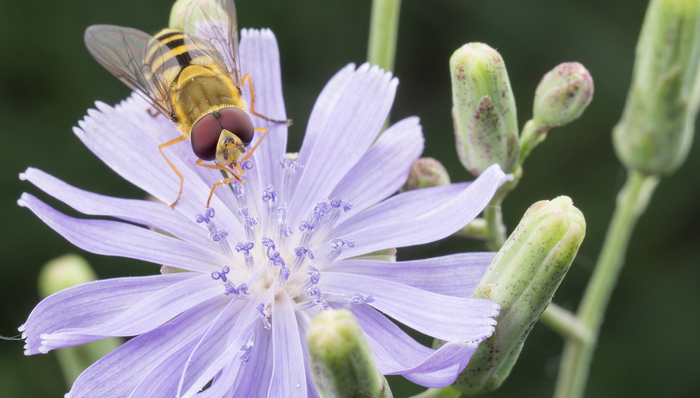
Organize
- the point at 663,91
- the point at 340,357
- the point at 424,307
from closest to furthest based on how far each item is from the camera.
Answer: the point at 340,357 < the point at 424,307 < the point at 663,91

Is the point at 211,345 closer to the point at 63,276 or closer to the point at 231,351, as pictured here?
the point at 231,351

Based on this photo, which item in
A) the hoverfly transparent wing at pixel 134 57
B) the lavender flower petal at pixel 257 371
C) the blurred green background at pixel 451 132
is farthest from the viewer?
the blurred green background at pixel 451 132

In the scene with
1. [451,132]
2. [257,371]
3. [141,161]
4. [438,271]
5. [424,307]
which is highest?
[451,132]

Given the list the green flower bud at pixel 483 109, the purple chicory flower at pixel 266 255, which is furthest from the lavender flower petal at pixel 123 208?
the green flower bud at pixel 483 109

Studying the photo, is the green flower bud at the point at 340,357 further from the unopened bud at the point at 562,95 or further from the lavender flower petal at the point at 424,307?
the unopened bud at the point at 562,95

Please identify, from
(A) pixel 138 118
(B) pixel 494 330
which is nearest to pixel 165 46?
(A) pixel 138 118

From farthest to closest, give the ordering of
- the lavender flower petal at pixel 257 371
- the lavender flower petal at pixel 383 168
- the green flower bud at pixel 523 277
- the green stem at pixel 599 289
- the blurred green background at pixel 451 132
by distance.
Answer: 1. the blurred green background at pixel 451 132
2. the green stem at pixel 599 289
3. the lavender flower petal at pixel 383 168
4. the lavender flower petal at pixel 257 371
5. the green flower bud at pixel 523 277

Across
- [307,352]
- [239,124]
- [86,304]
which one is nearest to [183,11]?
[239,124]
